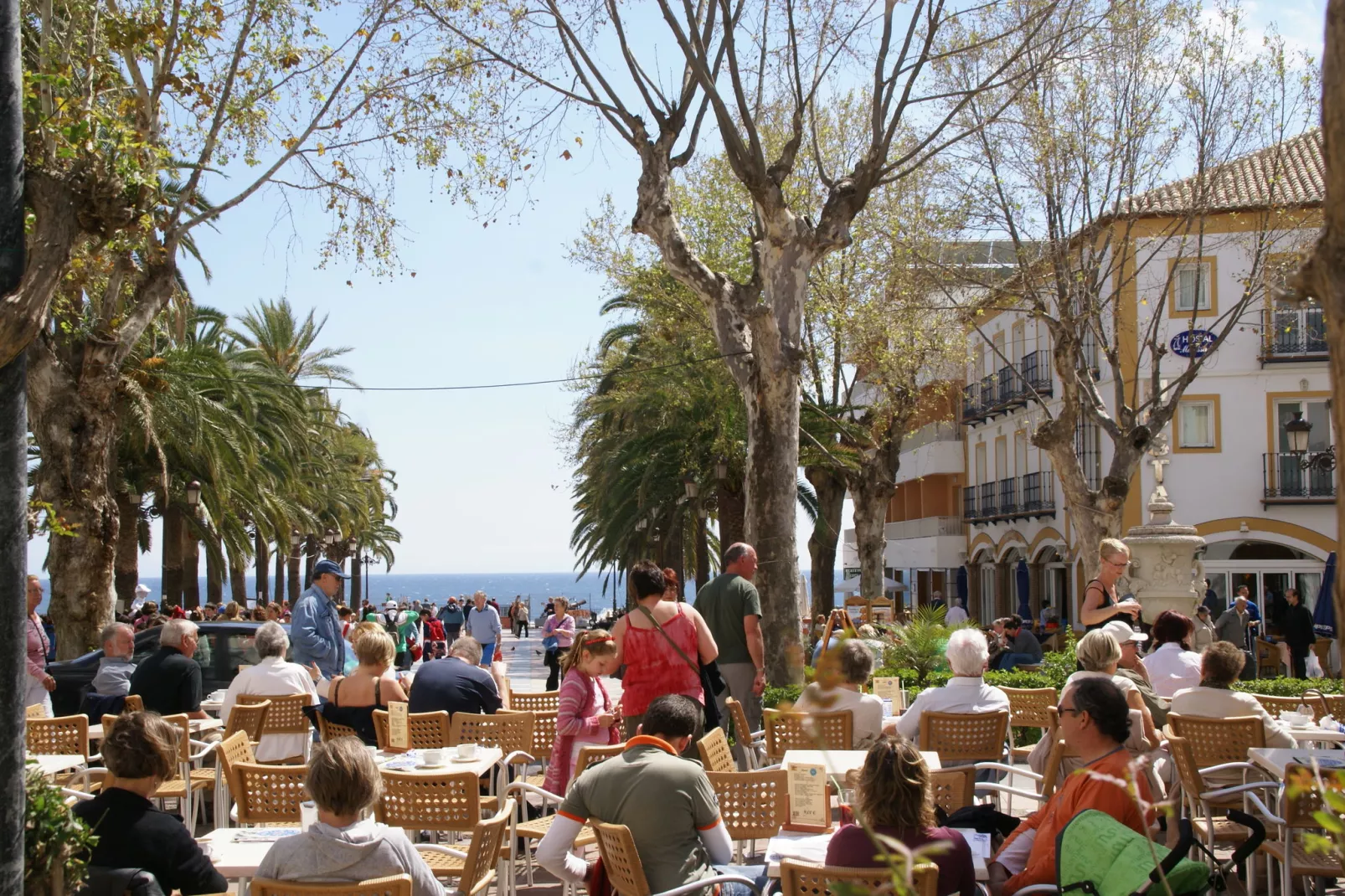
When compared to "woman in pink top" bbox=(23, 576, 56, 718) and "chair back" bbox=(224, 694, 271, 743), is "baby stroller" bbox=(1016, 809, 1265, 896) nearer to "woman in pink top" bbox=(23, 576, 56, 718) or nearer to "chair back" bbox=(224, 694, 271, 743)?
"chair back" bbox=(224, 694, 271, 743)

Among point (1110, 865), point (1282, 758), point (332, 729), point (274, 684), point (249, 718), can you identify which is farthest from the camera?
point (274, 684)

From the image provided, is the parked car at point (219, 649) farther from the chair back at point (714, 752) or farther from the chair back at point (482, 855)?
the chair back at point (482, 855)

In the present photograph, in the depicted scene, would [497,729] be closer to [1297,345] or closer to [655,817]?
[655,817]

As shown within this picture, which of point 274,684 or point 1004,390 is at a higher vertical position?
point 1004,390

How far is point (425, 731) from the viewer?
28.2 feet

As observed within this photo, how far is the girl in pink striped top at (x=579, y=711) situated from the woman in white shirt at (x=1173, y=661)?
395 centimetres

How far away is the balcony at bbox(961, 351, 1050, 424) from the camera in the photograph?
39531 mm

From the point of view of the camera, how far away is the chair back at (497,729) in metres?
8.30

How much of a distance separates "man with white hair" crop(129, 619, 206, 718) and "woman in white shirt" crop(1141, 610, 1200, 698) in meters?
7.00

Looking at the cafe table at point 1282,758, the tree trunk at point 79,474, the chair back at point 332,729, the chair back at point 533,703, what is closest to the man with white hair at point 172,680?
the chair back at point 332,729

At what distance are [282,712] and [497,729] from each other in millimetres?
2033

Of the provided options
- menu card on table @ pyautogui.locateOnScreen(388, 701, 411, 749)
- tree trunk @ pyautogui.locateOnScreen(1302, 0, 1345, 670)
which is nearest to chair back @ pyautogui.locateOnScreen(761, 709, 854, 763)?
menu card on table @ pyautogui.locateOnScreen(388, 701, 411, 749)

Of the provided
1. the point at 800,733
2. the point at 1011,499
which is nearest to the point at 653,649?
the point at 800,733

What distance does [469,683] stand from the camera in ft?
29.6
